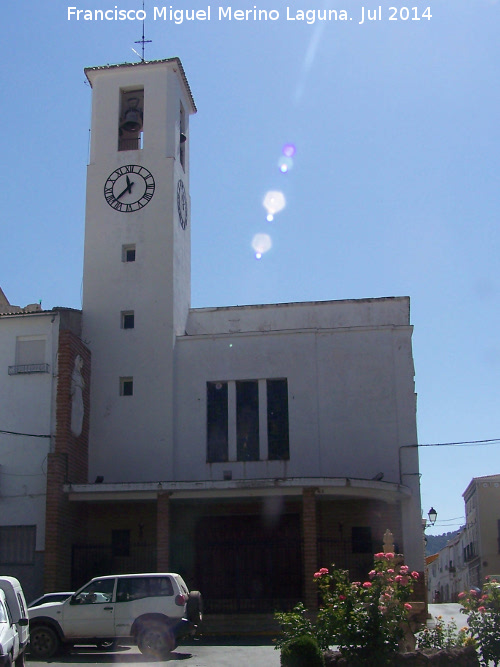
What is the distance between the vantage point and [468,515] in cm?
5809

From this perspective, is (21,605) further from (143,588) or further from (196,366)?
(196,366)

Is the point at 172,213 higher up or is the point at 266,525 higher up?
the point at 172,213

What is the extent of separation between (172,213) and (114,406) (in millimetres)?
6834

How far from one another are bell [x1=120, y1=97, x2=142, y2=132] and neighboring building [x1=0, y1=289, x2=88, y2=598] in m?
7.48

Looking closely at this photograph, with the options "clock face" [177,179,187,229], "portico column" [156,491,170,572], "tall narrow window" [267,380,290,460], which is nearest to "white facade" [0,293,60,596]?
"portico column" [156,491,170,572]

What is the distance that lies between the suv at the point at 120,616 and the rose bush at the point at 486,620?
730 centimetres

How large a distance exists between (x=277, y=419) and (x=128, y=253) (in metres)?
7.77

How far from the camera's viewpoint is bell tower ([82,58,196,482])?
1056 inches

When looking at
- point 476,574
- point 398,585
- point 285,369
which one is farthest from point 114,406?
point 476,574

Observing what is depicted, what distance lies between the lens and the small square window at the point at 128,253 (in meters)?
28.8

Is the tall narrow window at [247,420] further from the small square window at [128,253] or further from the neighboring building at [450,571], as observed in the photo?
the neighboring building at [450,571]

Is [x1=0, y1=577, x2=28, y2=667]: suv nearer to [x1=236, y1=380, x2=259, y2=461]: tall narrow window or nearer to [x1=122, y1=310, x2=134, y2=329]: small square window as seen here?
[x1=236, y1=380, x2=259, y2=461]: tall narrow window

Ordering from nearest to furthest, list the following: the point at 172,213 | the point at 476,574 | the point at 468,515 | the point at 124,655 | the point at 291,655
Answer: the point at 291,655 < the point at 124,655 < the point at 172,213 < the point at 476,574 < the point at 468,515

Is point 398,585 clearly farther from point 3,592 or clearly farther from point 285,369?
point 285,369
